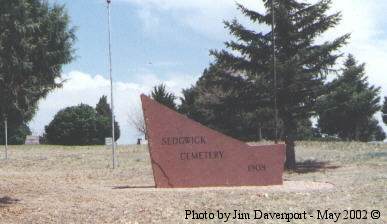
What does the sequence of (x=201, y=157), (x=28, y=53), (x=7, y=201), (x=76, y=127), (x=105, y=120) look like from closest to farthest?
1. (x=28, y=53)
2. (x=7, y=201)
3. (x=201, y=157)
4. (x=76, y=127)
5. (x=105, y=120)

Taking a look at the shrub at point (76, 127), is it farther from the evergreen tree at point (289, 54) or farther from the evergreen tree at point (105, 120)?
the evergreen tree at point (289, 54)

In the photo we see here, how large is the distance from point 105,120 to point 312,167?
2651 cm

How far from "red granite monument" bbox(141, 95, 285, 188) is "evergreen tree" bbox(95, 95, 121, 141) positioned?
30.2 meters

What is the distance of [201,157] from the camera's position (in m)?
15.6

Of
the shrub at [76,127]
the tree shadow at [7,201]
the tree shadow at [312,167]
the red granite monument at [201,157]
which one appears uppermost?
the shrub at [76,127]

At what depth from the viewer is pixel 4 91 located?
11.2 metres

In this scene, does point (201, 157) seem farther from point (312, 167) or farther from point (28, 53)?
point (312, 167)

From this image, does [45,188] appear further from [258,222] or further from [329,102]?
[329,102]

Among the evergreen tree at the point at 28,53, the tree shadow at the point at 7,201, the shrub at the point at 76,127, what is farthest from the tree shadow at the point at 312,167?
the shrub at the point at 76,127

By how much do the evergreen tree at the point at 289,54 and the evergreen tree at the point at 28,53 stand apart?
10.2 meters

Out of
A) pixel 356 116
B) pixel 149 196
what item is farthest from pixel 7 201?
pixel 356 116

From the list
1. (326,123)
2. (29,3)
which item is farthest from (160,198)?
(326,123)

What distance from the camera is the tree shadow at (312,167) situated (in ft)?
69.1

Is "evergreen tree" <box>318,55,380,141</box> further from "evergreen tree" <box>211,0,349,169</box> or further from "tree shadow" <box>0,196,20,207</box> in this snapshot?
"tree shadow" <box>0,196,20,207</box>
